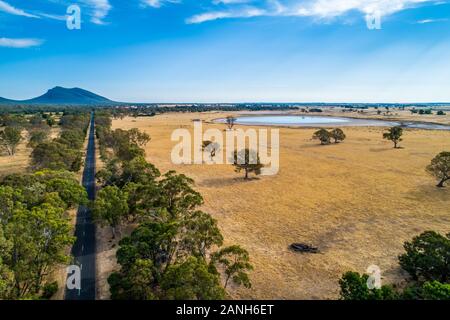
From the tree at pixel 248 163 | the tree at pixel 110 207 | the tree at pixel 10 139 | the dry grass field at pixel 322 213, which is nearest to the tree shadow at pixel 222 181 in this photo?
the dry grass field at pixel 322 213

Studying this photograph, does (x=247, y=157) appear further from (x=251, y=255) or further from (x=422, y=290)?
(x=422, y=290)

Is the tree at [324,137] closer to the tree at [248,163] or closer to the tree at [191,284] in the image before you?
the tree at [248,163]

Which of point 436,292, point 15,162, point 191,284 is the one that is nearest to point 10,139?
point 15,162

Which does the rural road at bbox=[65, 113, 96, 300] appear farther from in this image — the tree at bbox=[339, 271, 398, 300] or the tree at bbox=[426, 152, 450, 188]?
the tree at bbox=[426, 152, 450, 188]

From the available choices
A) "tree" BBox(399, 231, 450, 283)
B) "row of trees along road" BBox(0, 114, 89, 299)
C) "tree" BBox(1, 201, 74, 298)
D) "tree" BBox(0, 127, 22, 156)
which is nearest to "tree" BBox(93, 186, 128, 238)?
"row of trees along road" BBox(0, 114, 89, 299)

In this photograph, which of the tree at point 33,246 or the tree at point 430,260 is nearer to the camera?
the tree at point 33,246

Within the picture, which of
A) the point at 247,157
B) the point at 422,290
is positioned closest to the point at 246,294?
the point at 422,290
